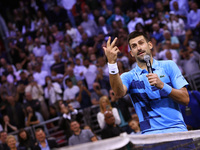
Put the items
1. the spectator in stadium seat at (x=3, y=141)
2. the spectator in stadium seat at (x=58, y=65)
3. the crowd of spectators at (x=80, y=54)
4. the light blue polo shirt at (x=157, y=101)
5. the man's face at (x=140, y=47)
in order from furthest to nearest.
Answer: the spectator in stadium seat at (x=58, y=65)
the crowd of spectators at (x=80, y=54)
the spectator in stadium seat at (x=3, y=141)
the man's face at (x=140, y=47)
the light blue polo shirt at (x=157, y=101)

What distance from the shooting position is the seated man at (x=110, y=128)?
25.7 feet

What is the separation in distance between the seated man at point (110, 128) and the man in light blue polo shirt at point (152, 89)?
460 cm

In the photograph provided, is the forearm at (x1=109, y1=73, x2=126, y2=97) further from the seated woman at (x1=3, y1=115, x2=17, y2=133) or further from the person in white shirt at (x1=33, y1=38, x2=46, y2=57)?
the person in white shirt at (x1=33, y1=38, x2=46, y2=57)

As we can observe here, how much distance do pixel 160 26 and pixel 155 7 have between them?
1.50m

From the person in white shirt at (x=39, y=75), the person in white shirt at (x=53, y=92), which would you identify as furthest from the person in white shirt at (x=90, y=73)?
the person in white shirt at (x=39, y=75)

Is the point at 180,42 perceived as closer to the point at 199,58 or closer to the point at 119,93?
the point at 199,58

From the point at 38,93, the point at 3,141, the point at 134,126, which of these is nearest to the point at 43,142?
the point at 3,141

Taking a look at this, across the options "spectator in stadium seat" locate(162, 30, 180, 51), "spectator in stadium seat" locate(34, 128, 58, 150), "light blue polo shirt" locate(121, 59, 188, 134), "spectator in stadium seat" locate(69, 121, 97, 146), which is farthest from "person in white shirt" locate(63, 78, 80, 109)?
"light blue polo shirt" locate(121, 59, 188, 134)

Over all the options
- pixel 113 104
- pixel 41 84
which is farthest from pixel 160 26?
pixel 41 84

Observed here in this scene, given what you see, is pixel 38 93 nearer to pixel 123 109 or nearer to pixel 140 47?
pixel 123 109

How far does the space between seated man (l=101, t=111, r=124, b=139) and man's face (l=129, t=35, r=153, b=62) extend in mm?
4741

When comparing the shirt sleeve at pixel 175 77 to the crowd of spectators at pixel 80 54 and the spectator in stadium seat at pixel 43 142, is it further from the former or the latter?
the spectator in stadium seat at pixel 43 142

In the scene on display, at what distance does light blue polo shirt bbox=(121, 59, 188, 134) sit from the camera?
10.2 ft

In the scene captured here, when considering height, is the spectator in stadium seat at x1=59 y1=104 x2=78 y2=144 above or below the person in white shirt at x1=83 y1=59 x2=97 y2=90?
below
